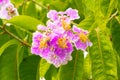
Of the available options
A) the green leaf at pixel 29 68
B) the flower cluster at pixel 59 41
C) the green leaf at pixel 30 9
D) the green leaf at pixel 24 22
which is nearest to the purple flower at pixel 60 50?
the flower cluster at pixel 59 41

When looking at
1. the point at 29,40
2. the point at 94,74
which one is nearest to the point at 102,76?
the point at 94,74

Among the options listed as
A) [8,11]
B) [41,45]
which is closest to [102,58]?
[41,45]

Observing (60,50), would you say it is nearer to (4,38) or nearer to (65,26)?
(65,26)

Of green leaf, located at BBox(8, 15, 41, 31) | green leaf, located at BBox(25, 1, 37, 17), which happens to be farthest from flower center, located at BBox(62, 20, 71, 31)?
green leaf, located at BBox(25, 1, 37, 17)

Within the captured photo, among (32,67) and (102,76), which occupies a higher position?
(32,67)

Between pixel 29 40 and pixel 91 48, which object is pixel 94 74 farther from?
pixel 29 40

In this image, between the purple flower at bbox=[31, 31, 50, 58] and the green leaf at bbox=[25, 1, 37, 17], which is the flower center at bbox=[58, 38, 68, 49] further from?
the green leaf at bbox=[25, 1, 37, 17]
